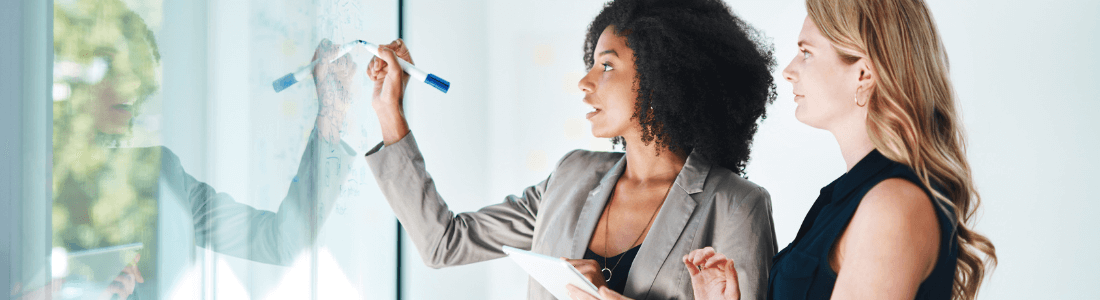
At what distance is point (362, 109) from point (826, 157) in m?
1.00

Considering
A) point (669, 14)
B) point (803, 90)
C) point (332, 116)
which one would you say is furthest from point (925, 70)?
point (332, 116)

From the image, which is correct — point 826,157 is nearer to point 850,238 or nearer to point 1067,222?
point 1067,222

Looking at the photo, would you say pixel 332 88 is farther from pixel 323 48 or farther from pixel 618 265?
pixel 618 265

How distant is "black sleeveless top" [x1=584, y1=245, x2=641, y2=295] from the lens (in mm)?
902

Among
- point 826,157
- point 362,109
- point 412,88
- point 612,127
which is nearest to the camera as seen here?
point 612,127

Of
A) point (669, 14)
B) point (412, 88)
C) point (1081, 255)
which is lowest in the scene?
point (1081, 255)

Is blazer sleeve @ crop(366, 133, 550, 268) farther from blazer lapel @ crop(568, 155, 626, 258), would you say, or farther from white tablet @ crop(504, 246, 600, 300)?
white tablet @ crop(504, 246, 600, 300)

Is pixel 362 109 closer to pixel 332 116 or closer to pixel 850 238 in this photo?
pixel 332 116

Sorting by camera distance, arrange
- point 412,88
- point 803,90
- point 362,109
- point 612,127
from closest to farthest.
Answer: point 803,90
point 612,127
point 362,109
point 412,88

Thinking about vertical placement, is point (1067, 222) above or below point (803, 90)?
below

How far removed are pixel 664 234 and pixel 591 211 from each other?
0.14 metres

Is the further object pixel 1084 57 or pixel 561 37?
pixel 561 37

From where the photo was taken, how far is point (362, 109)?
1.17m

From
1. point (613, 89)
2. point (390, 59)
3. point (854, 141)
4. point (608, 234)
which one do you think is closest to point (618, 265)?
point (608, 234)
